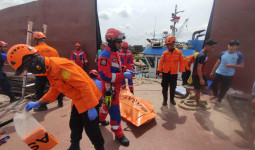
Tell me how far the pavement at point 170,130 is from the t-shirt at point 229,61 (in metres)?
0.98

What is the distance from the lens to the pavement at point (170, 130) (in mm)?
2107

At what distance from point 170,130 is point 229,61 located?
2.61 metres

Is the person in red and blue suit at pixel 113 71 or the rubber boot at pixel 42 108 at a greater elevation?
the person in red and blue suit at pixel 113 71

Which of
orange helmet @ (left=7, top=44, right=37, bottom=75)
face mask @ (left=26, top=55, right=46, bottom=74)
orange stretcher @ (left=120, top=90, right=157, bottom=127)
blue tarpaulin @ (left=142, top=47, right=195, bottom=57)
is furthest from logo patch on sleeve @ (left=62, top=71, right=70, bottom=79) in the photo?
blue tarpaulin @ (left=142, top=47, right=195, bottom=57)

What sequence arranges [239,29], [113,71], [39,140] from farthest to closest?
[239,29]
[113,71]
[39,140]

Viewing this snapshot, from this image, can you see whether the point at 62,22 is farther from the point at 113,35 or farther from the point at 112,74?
the point at 112,74

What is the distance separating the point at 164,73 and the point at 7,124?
3.94 meters

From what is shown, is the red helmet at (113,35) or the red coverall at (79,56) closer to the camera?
the red helmet at (113,35)

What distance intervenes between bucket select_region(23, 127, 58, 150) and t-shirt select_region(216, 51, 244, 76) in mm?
4309

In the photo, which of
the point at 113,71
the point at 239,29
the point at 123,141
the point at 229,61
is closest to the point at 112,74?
the point at 113,71

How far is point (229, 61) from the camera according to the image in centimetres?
337

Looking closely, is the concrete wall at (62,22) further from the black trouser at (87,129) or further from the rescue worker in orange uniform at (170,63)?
the black trouser at (87,129)

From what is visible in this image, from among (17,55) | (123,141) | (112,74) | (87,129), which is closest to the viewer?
(17,55)

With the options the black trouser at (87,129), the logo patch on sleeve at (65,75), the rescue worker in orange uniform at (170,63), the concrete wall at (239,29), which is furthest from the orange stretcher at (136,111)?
the concrete wall at (239,29)
